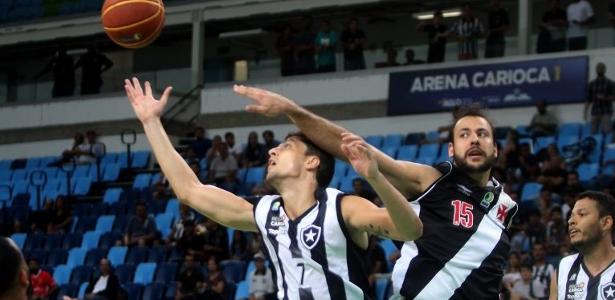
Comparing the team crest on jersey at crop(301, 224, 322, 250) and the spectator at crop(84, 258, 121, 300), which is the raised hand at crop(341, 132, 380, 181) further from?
the spectator at crop(84, 258, 121, 300)

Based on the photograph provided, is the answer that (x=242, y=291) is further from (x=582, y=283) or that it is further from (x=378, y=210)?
(x=378, y=210)

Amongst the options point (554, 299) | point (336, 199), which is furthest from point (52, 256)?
point (336, 199)

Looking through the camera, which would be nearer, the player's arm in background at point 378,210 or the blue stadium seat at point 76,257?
the player's arm in background at point 378,210

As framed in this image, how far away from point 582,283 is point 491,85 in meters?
13.8

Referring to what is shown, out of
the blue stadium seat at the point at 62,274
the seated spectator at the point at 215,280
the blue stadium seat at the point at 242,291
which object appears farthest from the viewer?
the blue stadium seat at the point at 62,274

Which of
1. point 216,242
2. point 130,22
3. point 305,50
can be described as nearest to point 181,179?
point 130,22

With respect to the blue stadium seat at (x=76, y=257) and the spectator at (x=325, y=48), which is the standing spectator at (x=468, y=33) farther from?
the blue stadium seat at (x=76, y=257)

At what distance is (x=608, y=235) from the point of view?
7.94 meters

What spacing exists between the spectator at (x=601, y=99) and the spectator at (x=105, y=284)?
757 centimetres

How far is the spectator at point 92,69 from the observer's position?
1027 inches

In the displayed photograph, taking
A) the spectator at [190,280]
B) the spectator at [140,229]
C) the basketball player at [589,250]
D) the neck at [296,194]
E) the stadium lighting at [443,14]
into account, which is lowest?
the spectator at [190,280]

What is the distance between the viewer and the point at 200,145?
22516mm

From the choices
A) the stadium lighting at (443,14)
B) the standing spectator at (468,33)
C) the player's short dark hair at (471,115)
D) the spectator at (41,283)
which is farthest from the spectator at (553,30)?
the player's short dark hair at (471,115)

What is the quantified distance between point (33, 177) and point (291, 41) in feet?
19.4
